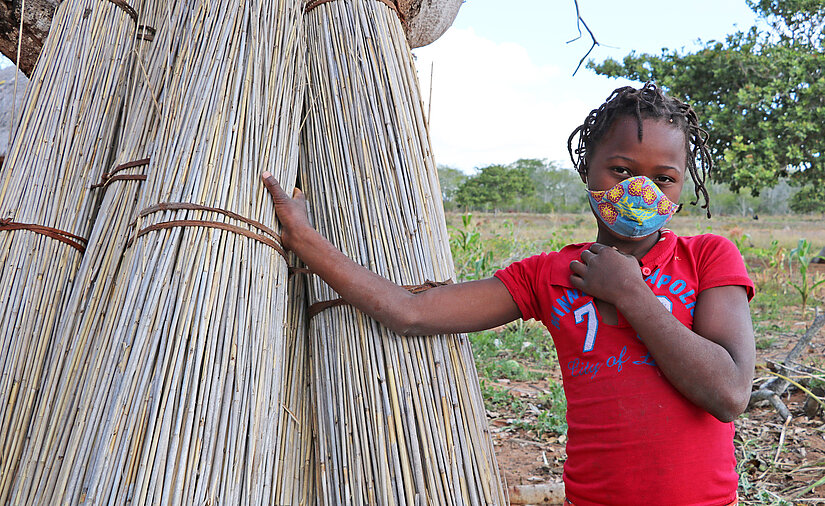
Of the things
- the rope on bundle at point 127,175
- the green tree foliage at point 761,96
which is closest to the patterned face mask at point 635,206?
the rope on bundle at point 127,175

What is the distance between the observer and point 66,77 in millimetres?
1802

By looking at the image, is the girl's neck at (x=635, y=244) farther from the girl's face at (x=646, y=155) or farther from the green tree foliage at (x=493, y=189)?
the green tree foliage at (x=493, y=189)

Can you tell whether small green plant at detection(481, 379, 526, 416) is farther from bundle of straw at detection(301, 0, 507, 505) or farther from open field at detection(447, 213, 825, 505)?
bundle of straw at detection(301, 0, 507, 505)

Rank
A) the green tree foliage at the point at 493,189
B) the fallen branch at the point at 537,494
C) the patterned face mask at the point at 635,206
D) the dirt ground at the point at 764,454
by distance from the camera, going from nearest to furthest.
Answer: the patterned face mask at the point at 635,206 < the fallen branch at the point at 537,494 < the dirt ground at the point at 764,454 < the green tree foliage at the point at 493,189

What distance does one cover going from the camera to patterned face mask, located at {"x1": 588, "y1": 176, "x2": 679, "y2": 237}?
135 centimetres

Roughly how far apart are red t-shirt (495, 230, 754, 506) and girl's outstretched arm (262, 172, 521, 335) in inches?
2.3

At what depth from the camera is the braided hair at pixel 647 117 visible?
54.6 inches

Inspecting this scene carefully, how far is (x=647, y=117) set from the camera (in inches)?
54.1

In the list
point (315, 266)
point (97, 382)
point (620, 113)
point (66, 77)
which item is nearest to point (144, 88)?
point (66, 77)

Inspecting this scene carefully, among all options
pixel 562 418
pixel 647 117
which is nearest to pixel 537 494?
pixel 562 418

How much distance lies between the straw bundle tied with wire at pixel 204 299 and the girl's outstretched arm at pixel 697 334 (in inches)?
28.7

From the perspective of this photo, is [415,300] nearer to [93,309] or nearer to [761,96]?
[93,309]

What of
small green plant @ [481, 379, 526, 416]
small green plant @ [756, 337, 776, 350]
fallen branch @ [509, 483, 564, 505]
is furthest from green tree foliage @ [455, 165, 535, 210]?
fallen branch @ [509, 483, 564, 505]

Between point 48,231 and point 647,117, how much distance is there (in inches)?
57.1
